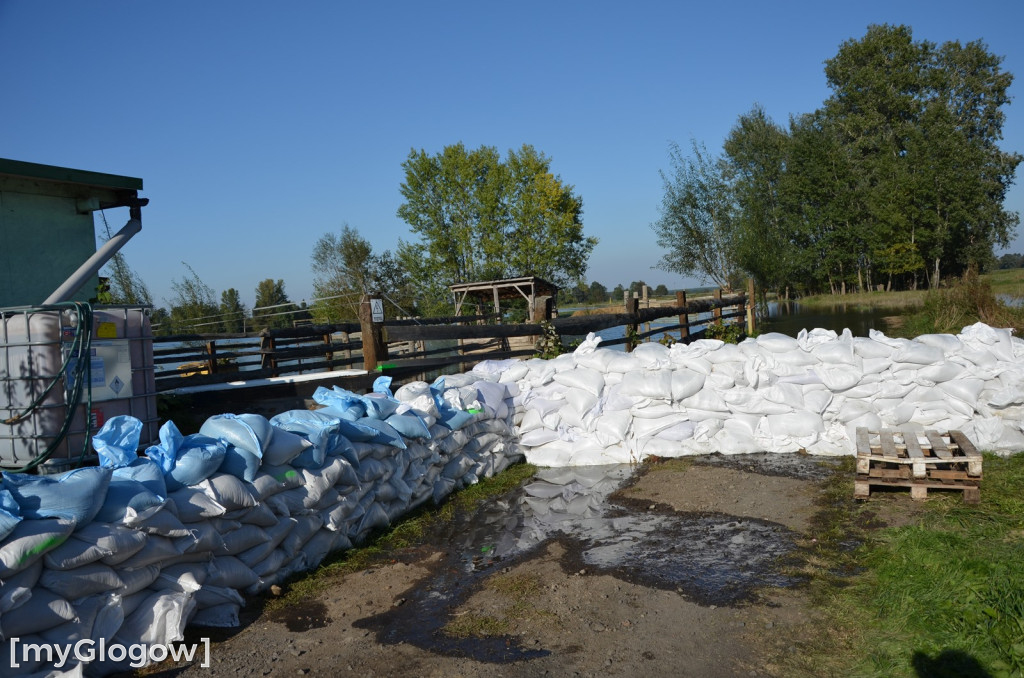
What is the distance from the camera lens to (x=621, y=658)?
2973mm

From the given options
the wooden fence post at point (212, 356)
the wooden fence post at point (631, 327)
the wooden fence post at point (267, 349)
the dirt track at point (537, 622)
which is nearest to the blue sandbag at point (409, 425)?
the dirt track at point (537, 622)

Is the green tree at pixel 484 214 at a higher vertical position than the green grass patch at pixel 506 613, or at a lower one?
higher

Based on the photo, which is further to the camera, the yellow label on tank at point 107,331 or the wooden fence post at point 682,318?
the wooden fence post at point 682,318

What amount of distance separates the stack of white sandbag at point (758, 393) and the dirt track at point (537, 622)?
6.51 ft

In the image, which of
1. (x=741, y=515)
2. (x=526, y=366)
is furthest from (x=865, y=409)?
(x=526, y=366)

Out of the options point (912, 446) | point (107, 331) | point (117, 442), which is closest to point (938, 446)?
point (912, 446)

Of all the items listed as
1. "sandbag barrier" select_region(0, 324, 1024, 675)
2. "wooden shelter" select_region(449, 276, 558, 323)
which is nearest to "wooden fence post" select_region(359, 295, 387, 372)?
"sandbag barrier" select_region(0, 324, 1024, 675)

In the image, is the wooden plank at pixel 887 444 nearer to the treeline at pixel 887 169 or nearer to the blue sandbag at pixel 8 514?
the blue sandbag at pixel 8 514

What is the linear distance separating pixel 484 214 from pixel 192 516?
27737 mm

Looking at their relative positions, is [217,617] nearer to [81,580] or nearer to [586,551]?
[81,580]

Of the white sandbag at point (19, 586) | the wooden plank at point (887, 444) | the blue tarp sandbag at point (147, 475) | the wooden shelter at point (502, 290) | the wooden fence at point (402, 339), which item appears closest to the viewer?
the white sandbag at point (19, 586)

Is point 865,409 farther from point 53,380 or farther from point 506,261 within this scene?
point 506,261

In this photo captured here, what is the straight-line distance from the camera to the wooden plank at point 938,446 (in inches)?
192

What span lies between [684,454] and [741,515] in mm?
1689
